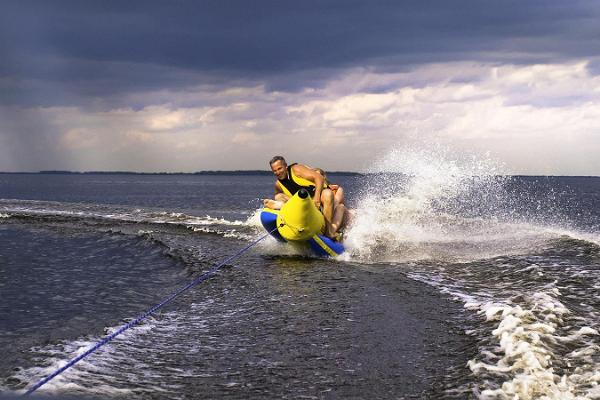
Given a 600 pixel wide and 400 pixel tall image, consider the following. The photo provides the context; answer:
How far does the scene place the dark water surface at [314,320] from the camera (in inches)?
181

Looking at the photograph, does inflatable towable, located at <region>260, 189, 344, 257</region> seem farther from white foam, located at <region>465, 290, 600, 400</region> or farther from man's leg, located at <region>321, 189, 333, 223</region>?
white foam, located at <region>465, 290, 600, 400</region>

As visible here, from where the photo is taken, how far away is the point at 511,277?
9.00 metres

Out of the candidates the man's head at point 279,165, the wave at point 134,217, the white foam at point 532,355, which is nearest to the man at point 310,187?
the man's head at point 279,165

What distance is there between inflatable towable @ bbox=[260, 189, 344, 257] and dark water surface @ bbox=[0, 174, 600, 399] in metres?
0.36

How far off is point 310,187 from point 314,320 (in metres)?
5.42

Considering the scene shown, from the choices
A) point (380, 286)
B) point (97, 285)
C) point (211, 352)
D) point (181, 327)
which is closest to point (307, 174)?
point (380, 286)

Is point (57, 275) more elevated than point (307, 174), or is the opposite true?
point (307, 174)

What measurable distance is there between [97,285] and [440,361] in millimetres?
5937

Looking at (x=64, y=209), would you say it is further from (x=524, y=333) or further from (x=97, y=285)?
(x=524, y=333)

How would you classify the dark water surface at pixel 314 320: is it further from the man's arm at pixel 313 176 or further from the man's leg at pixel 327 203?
the man's arm at pixel 313 176

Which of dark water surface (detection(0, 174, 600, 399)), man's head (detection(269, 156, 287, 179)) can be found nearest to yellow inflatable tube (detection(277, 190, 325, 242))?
dark water surface (detection(0, 174, 600, 399))

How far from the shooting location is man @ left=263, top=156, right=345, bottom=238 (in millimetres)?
11516

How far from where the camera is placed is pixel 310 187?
11.7 m

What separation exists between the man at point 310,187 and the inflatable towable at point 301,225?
28 cm
